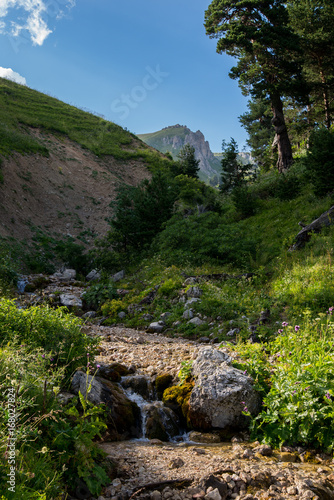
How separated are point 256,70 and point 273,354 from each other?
18.4 meters

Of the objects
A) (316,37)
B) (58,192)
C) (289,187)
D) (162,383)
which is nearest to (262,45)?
(316,37)

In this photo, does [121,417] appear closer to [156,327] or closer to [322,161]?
[156,327]

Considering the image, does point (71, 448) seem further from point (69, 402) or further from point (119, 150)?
point (119, 150)

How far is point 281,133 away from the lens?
68.9 feet

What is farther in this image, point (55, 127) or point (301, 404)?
point (55, 127)

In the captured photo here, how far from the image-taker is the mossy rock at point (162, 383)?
5.56m

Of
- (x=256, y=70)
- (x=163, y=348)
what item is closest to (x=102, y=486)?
(x=163, y=348)

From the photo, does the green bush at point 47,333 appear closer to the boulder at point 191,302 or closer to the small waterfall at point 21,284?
the boulder at point 191,302

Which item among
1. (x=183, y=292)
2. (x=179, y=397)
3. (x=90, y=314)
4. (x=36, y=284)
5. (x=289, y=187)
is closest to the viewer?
(x=179, y=397)

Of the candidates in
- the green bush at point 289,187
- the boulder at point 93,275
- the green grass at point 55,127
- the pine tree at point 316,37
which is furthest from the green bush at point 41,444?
the green grass at point 55,127

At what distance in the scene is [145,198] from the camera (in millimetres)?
19219

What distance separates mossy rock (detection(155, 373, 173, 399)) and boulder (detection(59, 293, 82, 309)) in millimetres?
7062

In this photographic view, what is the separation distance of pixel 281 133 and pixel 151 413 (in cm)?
2089

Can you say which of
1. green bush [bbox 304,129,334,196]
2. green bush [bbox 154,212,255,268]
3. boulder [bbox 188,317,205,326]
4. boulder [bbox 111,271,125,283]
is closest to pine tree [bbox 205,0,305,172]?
green bush [bbox 304,129,334,196]
